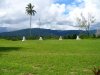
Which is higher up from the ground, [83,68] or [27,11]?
[27,11]

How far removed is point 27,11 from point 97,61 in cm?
12009

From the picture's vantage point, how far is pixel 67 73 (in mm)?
17562

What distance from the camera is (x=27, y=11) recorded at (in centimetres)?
14200

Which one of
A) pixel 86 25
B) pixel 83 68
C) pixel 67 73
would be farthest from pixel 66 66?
pixel 86 25

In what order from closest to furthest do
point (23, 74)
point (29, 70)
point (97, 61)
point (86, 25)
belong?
Result: point (23, 74)
point (29, 70)
point (97, 61)
point (86, 25)

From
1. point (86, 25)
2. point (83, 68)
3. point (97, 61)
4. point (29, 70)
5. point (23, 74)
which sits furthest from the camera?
point (86, 25)

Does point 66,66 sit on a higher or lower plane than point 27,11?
lower

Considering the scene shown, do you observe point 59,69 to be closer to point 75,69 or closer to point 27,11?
point 75,69

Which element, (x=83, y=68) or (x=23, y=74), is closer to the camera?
A: (x=23, y=74)

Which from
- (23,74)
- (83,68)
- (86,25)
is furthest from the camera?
(86,25)

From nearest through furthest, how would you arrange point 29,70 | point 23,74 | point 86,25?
point 23,74 < point 29,70 < point 86,25

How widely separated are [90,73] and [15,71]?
154 inches

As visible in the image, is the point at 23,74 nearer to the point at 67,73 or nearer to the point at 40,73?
the point at 40,73

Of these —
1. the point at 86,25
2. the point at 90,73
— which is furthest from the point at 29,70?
the point at 86,25
